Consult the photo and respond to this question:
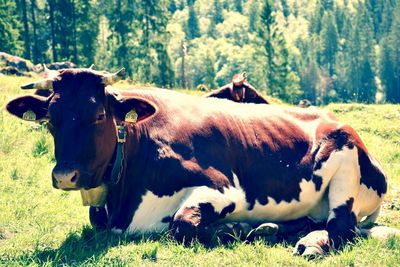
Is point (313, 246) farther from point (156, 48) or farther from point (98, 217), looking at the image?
point (156, 48)

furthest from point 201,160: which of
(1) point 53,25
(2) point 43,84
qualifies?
(1) point 53,25

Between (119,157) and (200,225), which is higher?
(119,157)

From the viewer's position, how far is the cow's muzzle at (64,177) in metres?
6.22

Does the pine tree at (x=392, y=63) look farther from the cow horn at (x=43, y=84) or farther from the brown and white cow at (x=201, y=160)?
the cow horn at (x=43, y=84)

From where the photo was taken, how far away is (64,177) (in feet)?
20.4

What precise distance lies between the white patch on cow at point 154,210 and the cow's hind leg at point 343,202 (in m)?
1.58

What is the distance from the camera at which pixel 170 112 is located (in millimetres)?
7941

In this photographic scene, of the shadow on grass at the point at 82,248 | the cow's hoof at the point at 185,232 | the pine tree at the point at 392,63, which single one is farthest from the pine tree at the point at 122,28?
the pine tree at the point at 392,63

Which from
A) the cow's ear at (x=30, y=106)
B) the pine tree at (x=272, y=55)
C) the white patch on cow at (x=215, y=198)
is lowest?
the pine tree at (x=272, y=55)

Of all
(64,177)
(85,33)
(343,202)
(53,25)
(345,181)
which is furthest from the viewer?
(85,33)

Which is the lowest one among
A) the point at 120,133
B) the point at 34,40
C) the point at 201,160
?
the point at 34,40

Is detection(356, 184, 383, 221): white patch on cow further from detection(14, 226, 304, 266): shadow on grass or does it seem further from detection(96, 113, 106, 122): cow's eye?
detection(96, 113, 106, 122): cow's eye

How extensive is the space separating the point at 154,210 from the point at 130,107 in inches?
48.5

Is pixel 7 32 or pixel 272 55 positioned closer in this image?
pixel 7 32
